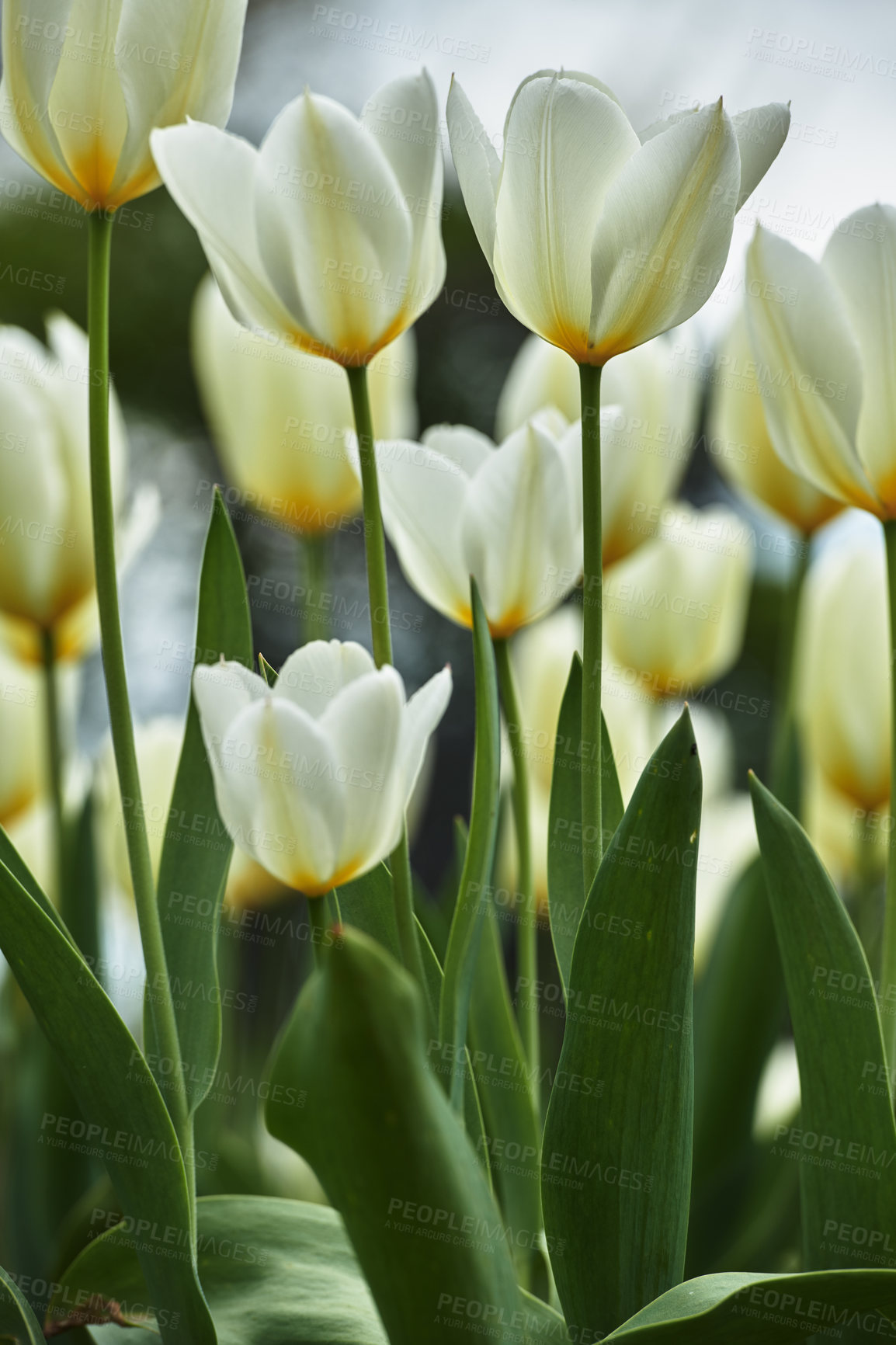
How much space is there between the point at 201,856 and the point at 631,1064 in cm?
14

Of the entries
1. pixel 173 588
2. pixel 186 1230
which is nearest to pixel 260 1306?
pixel 186 1230

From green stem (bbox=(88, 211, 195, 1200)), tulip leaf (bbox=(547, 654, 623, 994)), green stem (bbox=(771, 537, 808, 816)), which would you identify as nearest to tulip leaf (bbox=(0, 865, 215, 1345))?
green stem (bbox=(88, 211, 195, 1200))

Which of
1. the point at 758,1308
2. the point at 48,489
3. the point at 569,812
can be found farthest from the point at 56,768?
the point at 758,1308

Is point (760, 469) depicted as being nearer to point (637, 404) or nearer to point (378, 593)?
point (637, 404)

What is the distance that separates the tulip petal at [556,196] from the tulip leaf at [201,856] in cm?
10

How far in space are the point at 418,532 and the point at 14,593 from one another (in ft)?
0.65

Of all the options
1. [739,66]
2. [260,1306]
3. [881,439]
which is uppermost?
[739,66]

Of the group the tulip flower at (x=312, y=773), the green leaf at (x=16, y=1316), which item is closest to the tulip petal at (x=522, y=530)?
the tulip flower at (x=312, y=773)

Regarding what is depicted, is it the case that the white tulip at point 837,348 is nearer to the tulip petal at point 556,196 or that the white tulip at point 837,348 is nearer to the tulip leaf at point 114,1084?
the tulip petal at point 556,196

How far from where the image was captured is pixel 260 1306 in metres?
0.29

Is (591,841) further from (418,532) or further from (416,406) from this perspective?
(416,406)

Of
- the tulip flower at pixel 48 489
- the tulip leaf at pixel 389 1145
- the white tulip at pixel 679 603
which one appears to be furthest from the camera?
the white tulip at pixel 679 603

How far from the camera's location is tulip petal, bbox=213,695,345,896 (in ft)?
0.77

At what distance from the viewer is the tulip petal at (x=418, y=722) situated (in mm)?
248
